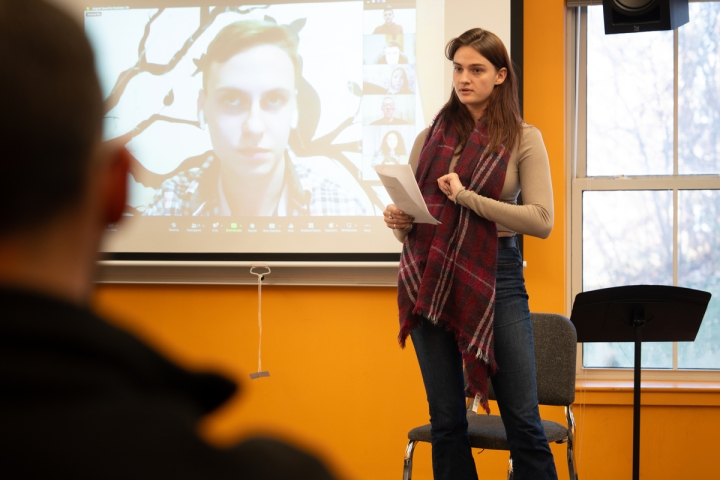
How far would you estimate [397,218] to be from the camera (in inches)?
82.5

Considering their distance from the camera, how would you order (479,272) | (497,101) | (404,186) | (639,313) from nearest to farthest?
1. (404,186)
2. (479,272)
3. (497,101)
4. (639,313)

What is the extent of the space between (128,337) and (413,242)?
1845mm

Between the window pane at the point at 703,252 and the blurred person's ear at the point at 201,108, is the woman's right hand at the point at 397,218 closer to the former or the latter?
the blurred person's ear at the point at 201,108

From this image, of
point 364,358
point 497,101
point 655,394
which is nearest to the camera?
point 497,101

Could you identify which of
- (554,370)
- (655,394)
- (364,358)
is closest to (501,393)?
(554,370)

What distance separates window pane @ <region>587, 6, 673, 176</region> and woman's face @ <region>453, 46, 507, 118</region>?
49.8 inches

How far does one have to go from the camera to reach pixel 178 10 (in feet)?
10.7

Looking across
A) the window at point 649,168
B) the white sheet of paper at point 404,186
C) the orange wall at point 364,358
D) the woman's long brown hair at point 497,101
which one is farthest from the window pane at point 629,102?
the white sheet of paper at point 404,186

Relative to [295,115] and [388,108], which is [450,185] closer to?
[388,108]

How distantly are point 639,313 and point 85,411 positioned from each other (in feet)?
7.76

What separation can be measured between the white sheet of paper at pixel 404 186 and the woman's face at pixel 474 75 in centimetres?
37

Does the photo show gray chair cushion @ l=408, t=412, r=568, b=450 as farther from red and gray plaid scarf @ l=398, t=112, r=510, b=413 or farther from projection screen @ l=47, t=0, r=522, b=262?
projection screen @ l=47, t=0, r=522, b=262

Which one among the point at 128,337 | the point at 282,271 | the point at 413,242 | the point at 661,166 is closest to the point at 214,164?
the point at 282,271

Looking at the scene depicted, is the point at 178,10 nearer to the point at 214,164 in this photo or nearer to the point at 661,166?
the point at 214,164
